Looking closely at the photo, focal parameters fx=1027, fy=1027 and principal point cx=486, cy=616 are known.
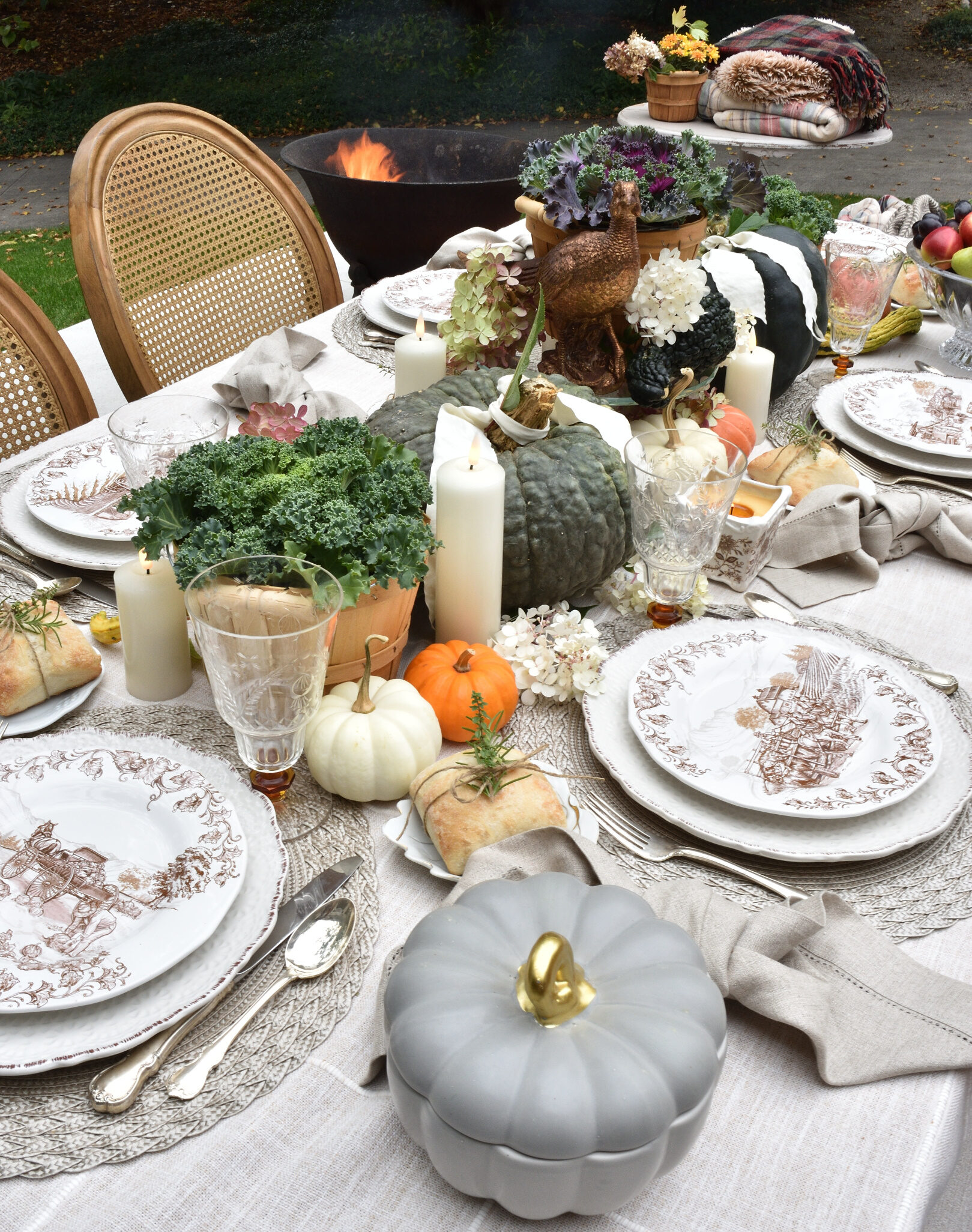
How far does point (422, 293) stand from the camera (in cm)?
211

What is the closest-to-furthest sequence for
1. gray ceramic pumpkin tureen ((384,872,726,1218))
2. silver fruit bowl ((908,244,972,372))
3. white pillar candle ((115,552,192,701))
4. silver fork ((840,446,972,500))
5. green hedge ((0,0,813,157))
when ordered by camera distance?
gray ceramic pumpkin tureen ((384,872,726,1218))
white pillar candle ((115,552,192,701))
silver fork ((840,446,972,500))
silver fruit bowl ((908,244,972,372))
green hedge ((0,0,813,157))

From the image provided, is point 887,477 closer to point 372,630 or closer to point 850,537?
point 850,537

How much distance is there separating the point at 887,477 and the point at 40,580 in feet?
4.15

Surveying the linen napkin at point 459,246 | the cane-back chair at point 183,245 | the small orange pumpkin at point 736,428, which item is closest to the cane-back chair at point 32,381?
the cane-back chair at point 183,245

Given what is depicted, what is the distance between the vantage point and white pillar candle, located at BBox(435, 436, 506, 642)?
3.65 feet

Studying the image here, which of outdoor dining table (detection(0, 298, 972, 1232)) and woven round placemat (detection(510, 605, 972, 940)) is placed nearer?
outdoor dining table (detection(0, 298, 972, 1232))

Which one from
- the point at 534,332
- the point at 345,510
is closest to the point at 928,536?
the point at 534,332

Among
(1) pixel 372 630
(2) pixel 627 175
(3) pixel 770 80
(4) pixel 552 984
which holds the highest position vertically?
(2) pixel 627 175

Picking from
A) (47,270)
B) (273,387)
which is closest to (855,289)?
(273,387)

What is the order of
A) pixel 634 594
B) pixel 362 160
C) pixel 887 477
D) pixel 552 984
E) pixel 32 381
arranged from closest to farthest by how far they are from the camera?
pixel 552 984 → pixel 634 594 → pixel 887 477 → pixel 32 381 → pixel 362 160

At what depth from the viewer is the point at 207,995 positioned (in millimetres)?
767

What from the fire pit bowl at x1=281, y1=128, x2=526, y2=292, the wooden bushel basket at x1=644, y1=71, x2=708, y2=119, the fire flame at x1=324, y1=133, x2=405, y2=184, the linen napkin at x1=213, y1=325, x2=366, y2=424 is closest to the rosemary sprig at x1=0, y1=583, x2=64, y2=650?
the linen napkin at x1=213, y1=325, x2=366, y2=424

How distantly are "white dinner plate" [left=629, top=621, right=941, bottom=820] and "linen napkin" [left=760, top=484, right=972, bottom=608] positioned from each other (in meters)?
0.20

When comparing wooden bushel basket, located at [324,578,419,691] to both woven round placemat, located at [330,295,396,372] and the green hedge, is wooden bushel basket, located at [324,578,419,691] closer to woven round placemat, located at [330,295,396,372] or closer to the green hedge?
woven round placemat, located at [330,295,396,372]
